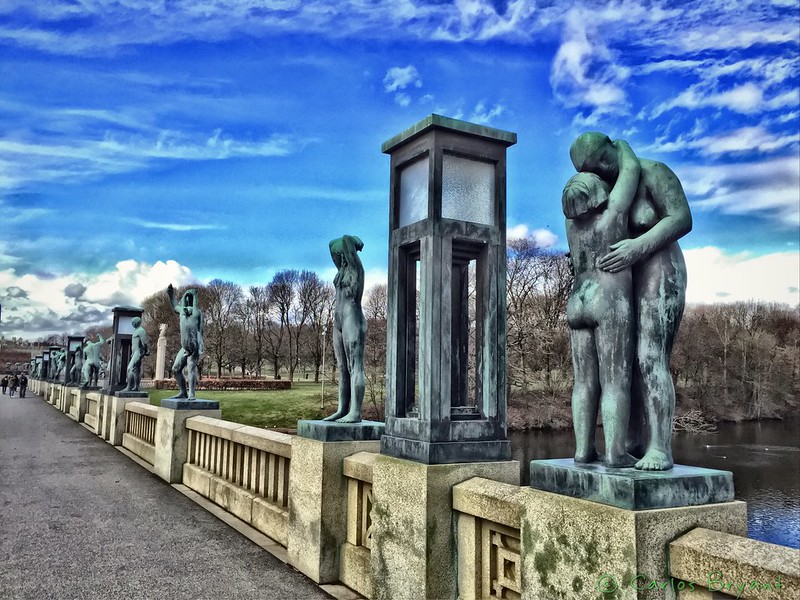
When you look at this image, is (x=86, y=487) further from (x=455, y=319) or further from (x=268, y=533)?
(x=455, y=319)

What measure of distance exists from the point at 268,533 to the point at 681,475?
16.2ft

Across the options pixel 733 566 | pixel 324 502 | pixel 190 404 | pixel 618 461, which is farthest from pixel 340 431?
pixel 190 404

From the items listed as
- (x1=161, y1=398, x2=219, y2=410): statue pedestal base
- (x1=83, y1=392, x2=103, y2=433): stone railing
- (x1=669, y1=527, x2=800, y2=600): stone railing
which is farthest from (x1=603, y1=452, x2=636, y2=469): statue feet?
(x1=83, y1=392, x2=103, y2=433): stone railing

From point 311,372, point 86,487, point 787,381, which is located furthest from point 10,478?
point 311,372

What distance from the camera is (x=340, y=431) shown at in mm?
5277

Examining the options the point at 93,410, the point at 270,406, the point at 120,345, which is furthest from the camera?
the point at 270,406

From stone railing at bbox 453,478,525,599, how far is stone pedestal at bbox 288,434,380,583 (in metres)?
1.55

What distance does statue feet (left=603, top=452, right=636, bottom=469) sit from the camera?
289 cm

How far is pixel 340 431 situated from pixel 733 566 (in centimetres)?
348

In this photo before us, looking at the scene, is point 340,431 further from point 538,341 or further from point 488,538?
point 538,341

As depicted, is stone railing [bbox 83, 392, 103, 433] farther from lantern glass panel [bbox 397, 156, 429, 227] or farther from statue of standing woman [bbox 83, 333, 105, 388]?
lantern glass panel [bbox 397, 156, 429, 227]

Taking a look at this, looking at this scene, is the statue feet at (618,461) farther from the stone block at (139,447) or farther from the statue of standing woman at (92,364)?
the statue of standing woman at (92,364)

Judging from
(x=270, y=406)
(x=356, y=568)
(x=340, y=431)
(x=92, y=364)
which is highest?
(x=92, y=364)

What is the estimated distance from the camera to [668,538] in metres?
2.51
